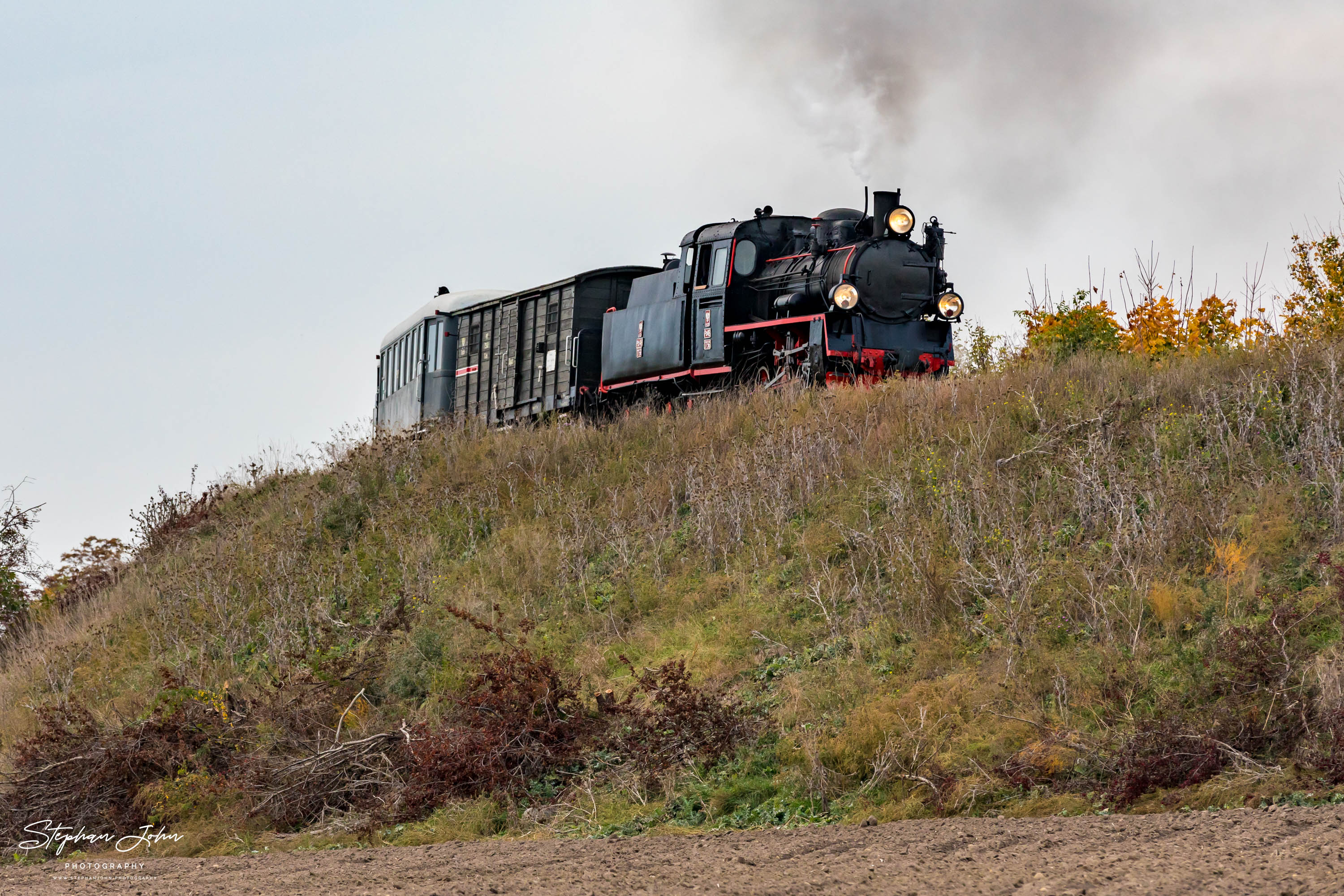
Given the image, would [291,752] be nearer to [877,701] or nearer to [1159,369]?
[877,701]

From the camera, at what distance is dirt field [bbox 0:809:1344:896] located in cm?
523

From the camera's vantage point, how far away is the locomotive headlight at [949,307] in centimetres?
1852

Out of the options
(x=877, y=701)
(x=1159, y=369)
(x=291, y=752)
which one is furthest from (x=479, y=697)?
(x=1159, y=369)

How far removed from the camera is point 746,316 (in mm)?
18953

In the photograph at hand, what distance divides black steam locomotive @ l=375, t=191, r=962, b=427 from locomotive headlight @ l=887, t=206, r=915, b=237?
19mm

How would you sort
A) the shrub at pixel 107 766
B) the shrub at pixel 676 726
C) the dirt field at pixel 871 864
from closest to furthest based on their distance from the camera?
the dirt field at pixel 871 864, the shrub at pixel 676 726, the shrub at pixel 107 766

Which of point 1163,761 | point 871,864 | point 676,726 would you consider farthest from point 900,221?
point 871,864

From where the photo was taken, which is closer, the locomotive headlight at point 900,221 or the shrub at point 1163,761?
the shrub at point 1163,761

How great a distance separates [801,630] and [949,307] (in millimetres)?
9376

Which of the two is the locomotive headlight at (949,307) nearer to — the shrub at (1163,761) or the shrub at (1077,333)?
the shrub at (1077,333)

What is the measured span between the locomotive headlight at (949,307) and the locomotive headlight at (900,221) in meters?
1.15

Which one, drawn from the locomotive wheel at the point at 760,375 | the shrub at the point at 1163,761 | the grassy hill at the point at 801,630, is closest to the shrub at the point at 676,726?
the grassy hill at the point at 801,630

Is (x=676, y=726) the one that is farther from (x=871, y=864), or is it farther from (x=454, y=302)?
(x=454, y=302)

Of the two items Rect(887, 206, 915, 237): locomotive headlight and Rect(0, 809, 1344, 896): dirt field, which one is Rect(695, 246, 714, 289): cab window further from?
Rect(0, 809, 1344, 896): dirt field
